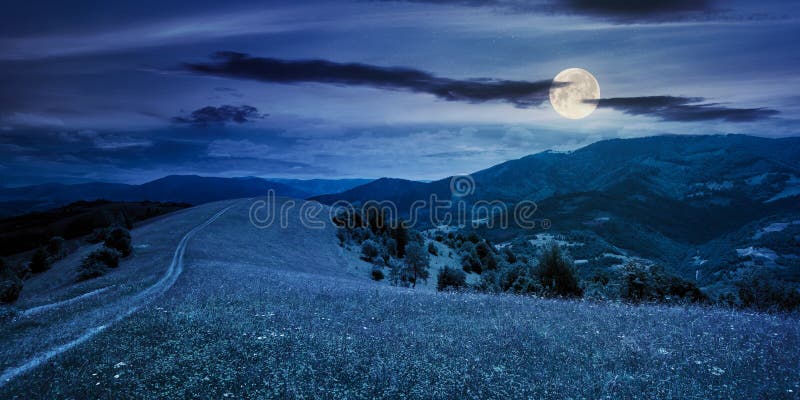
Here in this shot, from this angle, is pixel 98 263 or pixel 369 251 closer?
pixel 98 263

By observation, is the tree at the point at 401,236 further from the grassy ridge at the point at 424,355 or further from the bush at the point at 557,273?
the grassy ridge at the point at 424,355

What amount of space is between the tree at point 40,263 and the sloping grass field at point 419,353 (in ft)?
124

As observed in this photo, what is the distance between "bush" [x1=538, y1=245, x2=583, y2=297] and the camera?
23516mm

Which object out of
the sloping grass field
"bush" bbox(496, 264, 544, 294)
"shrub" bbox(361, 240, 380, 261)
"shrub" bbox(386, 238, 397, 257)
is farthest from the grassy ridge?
"shrub" bbox(386, 238, 397, 257)

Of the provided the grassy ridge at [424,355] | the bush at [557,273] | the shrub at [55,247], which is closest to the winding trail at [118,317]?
the grassy ridge at [424,355]

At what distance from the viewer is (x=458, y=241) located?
7919cm

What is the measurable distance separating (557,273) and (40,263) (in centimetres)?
4979

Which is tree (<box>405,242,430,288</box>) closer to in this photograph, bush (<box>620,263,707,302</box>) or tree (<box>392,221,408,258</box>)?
tree (<box>392,221,408,258</box>)

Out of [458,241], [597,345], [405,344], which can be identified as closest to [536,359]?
[597,345]

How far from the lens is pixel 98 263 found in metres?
25.6

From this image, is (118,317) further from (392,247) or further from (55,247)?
(55,247)

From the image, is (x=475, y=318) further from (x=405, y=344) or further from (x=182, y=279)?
(x=182, y=279)

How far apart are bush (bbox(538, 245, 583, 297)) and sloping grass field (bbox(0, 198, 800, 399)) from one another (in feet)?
32.8

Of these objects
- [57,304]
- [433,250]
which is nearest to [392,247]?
[433,250]
